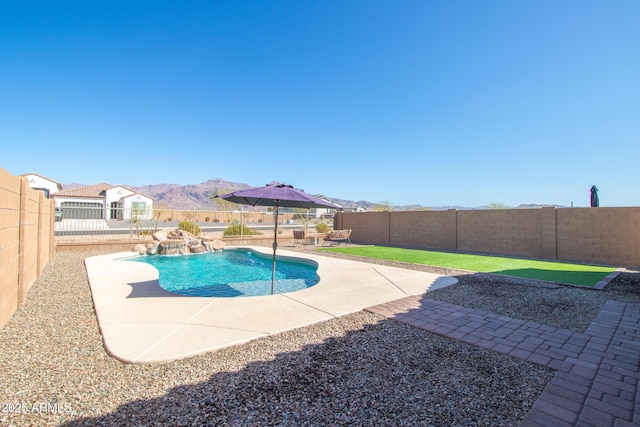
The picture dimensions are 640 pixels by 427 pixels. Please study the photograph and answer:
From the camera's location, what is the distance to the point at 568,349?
343 cm

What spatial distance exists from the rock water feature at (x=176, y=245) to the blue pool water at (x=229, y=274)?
458 millimetres

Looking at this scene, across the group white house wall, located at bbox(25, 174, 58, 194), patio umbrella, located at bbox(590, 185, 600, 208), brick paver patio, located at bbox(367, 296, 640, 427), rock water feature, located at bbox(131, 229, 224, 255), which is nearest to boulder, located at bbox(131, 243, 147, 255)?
rock water feature, located at bbox(131, 229, 224, 255)

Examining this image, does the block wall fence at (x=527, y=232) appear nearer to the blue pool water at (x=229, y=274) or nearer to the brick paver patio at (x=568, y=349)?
the brick paver patio at (x=568, y=349)

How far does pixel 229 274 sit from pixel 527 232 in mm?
12371

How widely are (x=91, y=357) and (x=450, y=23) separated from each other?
576 inches

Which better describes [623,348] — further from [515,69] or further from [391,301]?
[515,69]

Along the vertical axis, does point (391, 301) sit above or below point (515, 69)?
below

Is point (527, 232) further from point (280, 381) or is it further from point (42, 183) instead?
point (42, 183)

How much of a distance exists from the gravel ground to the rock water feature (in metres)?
9.37

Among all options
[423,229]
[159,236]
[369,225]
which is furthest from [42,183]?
[423,229]

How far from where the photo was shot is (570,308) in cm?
512

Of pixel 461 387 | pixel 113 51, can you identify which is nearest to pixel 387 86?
pixel 113 51

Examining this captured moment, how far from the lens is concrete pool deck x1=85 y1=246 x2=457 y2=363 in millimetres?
3389

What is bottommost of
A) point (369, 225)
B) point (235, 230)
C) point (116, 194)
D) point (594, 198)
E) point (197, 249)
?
point (197, 249)
